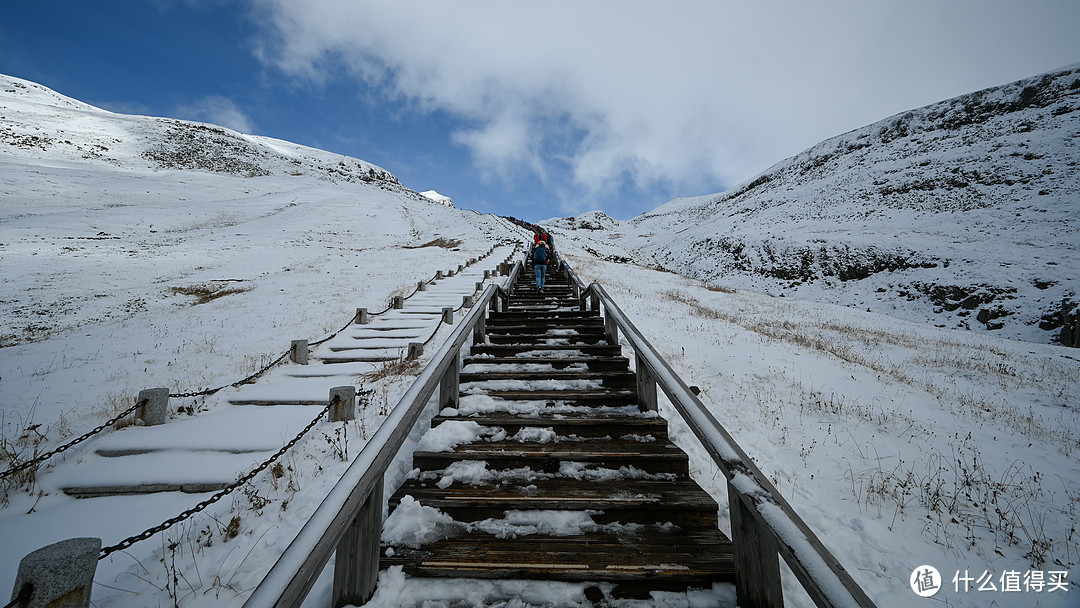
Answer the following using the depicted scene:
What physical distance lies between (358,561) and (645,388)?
3011 millimetres

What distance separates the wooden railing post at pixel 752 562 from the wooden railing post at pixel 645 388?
1.80 m

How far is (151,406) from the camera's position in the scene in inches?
175

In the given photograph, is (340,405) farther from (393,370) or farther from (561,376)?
(561,376)

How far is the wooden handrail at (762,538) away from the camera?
4.75 feet

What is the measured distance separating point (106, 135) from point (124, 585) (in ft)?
246

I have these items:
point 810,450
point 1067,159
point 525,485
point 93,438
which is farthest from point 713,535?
point 1067,159

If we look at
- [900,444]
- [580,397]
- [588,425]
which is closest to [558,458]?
[588,425]

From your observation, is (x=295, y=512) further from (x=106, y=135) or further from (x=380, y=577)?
(x=106, y=135)

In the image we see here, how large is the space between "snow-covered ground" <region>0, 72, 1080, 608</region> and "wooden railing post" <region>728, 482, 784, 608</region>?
0.28m

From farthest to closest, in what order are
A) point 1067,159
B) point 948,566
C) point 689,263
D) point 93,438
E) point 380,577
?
point 689,263 < point 1067,159 < point 93,438 < point 948,566 < point 380,577

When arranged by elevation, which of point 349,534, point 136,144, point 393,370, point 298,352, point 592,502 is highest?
point 136,144

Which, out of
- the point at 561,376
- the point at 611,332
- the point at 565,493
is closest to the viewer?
the point at 565,493

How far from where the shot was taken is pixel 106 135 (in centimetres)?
4922

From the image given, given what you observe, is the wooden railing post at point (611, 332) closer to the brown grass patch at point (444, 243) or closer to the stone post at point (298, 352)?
the stone post at point (298, 352)
